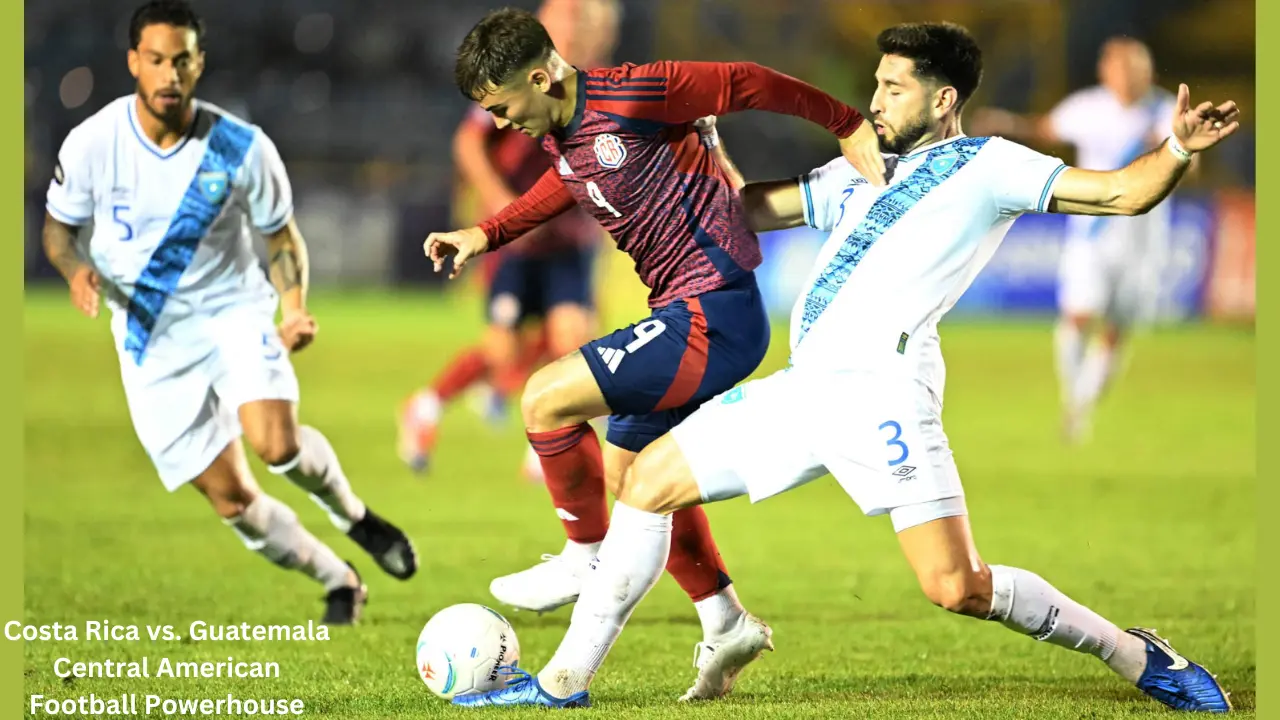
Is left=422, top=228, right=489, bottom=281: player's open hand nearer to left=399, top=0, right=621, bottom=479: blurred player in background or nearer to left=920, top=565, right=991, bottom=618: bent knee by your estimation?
left=920, top=565, right=991, bottom=618: bent knee

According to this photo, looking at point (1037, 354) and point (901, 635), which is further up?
point (901, 635)

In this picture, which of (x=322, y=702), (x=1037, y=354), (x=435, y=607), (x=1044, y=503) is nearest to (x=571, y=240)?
(x=1044, y=503)

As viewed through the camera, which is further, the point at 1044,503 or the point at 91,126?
the point at 1044,503

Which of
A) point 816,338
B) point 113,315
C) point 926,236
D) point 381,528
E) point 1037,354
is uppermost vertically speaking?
point 926,236

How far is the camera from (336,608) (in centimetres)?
643

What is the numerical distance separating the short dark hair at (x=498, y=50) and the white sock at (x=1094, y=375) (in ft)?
27.2

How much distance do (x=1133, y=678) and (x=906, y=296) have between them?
1326 mm

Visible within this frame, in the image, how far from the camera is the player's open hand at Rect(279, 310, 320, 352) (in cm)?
600

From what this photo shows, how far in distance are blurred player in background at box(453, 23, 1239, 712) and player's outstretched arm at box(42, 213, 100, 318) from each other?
82.4 inches

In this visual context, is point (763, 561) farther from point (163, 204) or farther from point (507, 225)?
point (163, 204)

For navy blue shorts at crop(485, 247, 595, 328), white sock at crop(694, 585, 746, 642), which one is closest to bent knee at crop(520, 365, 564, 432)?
white sock at crop(694, 585, 746, 642)

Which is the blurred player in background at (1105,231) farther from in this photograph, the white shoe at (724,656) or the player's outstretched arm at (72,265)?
the player's outstretched arm at (72,265)

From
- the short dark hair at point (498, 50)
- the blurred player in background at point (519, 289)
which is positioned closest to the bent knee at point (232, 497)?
the short dark hair at point (498, 50)

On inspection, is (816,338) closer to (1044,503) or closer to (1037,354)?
(1044,503)
